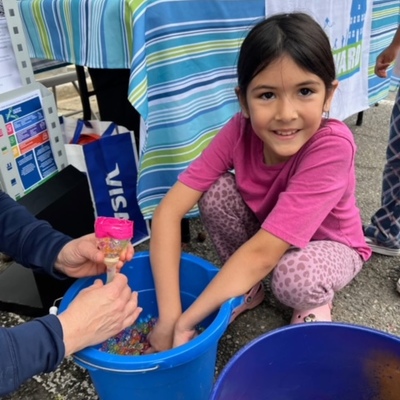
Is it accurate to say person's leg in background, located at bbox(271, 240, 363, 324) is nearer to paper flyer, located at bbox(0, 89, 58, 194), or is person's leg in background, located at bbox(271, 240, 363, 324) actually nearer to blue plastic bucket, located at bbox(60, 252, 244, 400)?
blue plastic bucket, located at bbox(60, 252, 244, 400)

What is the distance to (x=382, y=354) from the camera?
2.11 ft

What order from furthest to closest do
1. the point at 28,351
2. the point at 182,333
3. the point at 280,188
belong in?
the point at 280,188 → the point at 182,333 → the point at 28,351

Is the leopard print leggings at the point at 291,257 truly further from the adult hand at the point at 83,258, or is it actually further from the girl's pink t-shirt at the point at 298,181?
the adult hand at the point at 83,258

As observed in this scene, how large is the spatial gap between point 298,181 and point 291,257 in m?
0.16

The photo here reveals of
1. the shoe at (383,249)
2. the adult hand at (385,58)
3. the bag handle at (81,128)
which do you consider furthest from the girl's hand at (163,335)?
the adult hand at (385,58)

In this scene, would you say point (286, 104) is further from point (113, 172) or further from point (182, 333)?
point (113, 172)

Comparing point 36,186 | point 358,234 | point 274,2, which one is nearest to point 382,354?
point 358,234

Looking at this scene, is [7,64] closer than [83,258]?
No

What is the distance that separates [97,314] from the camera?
0.70 m

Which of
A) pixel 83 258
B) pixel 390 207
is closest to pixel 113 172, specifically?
pixel 83 258

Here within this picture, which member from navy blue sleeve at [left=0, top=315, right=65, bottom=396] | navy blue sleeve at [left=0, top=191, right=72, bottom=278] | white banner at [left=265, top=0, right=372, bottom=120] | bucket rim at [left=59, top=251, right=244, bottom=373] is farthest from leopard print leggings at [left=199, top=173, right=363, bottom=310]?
white banner at [left=265, top=0, right=372, bottom=120]

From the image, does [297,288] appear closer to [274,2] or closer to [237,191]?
[237,191]

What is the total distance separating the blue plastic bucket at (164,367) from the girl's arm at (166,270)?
53 mm

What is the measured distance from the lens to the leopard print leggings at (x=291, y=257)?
88 centimetres
